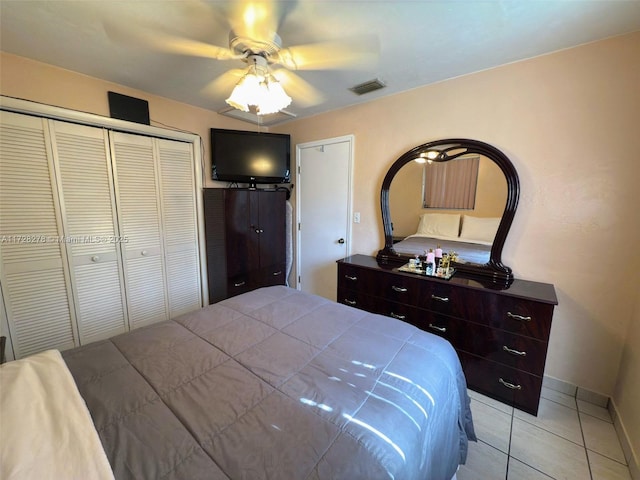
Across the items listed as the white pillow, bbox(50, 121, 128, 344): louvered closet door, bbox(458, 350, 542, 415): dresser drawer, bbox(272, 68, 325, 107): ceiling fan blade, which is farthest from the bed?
bbox(272, 68, 325, 107): ceiling fan blade

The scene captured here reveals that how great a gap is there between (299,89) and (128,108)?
5.05ft

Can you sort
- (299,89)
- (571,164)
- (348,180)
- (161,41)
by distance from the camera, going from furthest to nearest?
(348,180)
(299,89)
(571,164)
(161,41)

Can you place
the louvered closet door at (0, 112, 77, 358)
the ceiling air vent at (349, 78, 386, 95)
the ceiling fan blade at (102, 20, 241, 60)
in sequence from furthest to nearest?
the ceiling air vent at (349, 78, 386, 95)
the louvered closet door at (0, 112, 77, 358)
the ceiling fan blade at (102, 20, 241, 60)

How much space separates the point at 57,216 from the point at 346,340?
92.3 inches

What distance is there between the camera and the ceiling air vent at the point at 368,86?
2170 millimetres

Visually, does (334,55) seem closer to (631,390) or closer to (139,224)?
(139,224)

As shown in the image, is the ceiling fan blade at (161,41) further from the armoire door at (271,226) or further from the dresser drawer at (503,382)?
the dresser drawer at (503,382)

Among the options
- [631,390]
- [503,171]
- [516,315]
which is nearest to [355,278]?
[516,315]

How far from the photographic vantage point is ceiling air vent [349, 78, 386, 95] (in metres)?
2.17

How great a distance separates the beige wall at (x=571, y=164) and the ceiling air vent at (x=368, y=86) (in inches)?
16.9

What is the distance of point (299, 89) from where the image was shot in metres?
2.31

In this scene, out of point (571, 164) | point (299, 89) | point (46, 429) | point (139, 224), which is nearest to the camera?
point (46, 429)

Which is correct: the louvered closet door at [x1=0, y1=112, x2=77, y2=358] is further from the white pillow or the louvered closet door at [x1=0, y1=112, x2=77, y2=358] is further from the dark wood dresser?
the dark wood dresser

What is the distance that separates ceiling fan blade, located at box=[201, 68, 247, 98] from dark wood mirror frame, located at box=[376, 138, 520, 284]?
4.99ft
